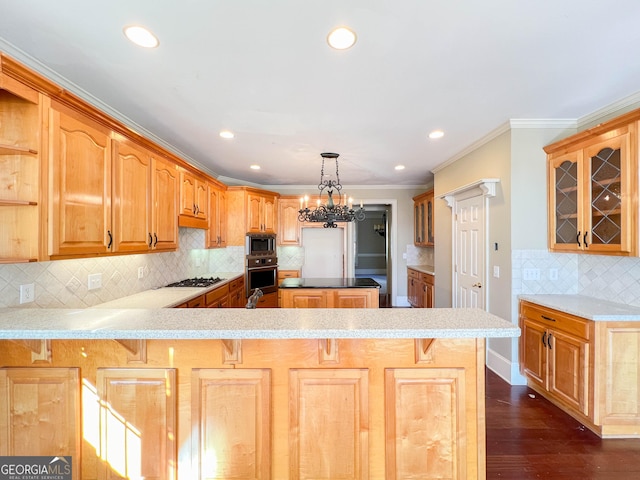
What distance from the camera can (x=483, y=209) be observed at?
11.0ft

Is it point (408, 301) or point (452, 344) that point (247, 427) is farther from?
point (408, 301)

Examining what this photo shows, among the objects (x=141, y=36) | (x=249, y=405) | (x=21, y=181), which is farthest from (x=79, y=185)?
(x=249, y=405)

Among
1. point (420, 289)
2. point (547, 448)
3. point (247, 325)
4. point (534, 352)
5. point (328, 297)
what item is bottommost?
point (547, 448)

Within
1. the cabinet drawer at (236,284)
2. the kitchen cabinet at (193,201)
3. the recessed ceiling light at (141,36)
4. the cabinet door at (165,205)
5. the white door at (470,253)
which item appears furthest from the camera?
the cabinet drawer at (236,284)

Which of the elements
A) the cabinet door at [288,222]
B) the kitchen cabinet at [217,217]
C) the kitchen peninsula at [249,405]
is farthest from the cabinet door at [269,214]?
the kitchen peninsula at [249,405]

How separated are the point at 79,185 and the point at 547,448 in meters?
3.62

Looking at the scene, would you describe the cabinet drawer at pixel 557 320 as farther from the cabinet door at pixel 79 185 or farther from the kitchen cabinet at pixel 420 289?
the cabinet door at pixel 79 185

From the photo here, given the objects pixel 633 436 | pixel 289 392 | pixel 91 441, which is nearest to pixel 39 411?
pixel 91 441

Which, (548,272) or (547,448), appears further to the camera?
(548,272)

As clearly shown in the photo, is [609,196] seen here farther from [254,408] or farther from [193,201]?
[193,201]

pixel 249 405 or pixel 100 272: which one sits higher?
pixel 100 272

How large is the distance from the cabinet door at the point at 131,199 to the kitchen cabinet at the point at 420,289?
4.17m

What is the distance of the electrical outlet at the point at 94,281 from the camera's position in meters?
2.39

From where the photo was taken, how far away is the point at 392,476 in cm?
151
